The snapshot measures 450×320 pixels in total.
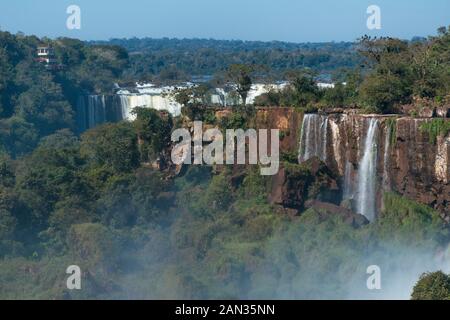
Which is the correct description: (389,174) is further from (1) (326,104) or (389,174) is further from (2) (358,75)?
(2) (358,75)

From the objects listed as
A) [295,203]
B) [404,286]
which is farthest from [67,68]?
[404,286]

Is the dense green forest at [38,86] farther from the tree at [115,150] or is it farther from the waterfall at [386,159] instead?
the waterfall at [386,159]

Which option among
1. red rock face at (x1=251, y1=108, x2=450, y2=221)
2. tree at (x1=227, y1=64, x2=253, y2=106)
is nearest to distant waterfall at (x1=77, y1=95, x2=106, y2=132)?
tree at (x1=227, y1=64, x2=253, y2=106)

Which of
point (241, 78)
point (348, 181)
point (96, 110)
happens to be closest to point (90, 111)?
point (96, 110)

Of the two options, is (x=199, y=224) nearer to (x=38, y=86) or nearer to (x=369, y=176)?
(x=369, y=176)

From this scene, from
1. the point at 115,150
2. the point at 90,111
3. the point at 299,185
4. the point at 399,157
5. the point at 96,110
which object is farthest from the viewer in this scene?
the point at 90,111

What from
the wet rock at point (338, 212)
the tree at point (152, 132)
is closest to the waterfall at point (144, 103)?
the tree at point (152, 132)
